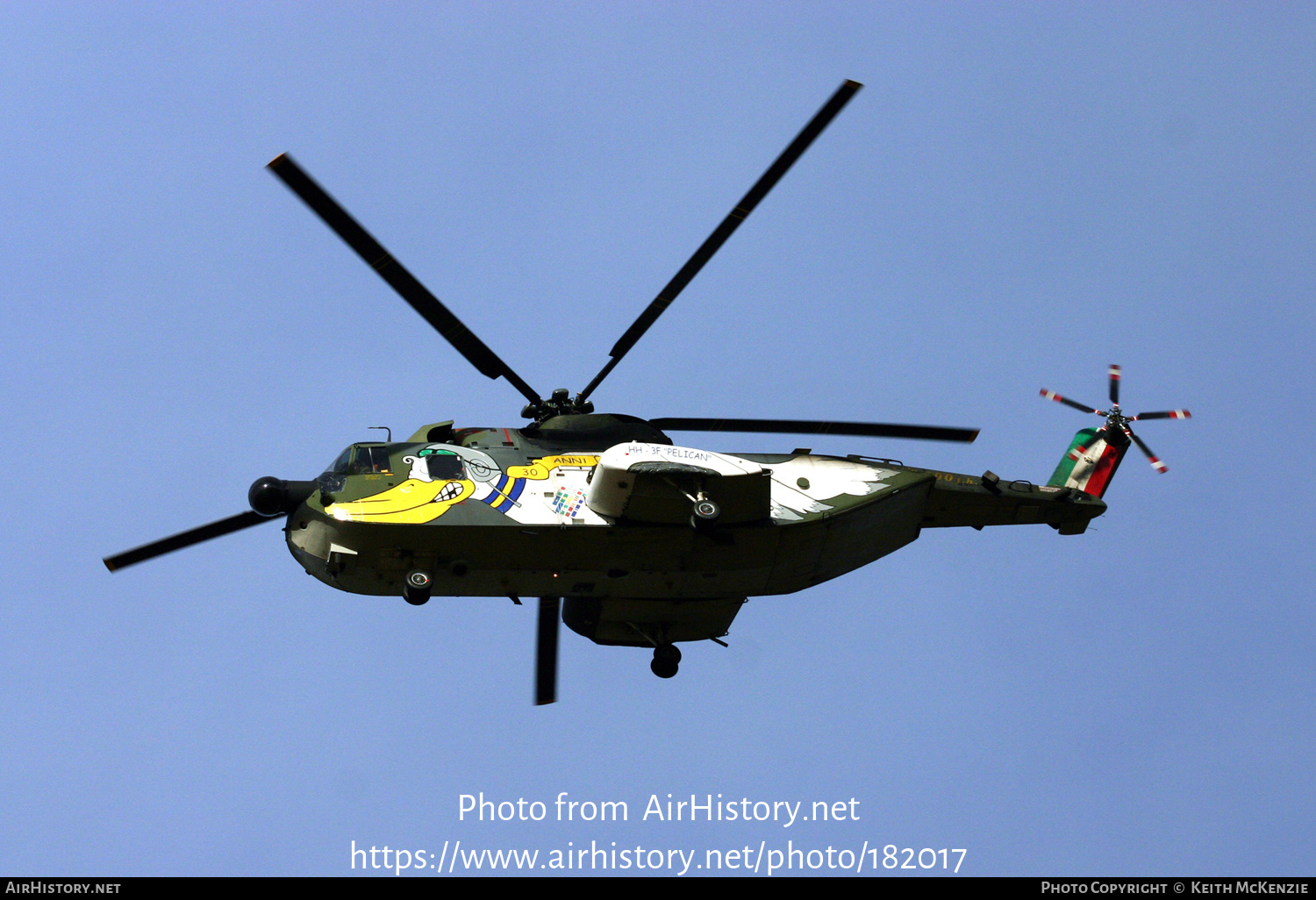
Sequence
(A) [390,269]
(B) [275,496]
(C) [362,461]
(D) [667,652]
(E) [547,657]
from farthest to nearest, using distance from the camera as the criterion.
A: 1. (E) [547,657]
2. (D) [667,652]
3. (C) [362,461]
4. (B) [275,496]
5. (A) [390,269]

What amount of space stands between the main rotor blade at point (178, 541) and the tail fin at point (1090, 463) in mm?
15593

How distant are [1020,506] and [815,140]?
27.5 ft

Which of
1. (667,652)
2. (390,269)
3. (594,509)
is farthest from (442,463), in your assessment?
(667,652)

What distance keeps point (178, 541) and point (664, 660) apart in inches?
336

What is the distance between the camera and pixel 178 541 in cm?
2134

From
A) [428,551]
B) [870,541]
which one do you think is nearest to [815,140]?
[870,541]

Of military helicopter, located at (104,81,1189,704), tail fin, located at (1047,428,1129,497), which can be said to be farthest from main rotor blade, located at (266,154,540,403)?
tail fin, located at (1047,428,1129,497)

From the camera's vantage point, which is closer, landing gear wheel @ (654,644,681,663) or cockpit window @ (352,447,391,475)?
cockpit window @ (352,447,391,475)

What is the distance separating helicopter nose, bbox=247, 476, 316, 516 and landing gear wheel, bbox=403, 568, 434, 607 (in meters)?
2.19

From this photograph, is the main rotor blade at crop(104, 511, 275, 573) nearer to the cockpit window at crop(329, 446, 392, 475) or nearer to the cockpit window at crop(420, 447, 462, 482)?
the cockpit window at crop(329, 446, 392, 475)

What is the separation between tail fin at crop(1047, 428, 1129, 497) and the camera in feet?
88.3

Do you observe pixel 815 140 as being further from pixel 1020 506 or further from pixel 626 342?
pixel 1020 506

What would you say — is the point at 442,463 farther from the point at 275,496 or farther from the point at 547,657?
the point at 547,657

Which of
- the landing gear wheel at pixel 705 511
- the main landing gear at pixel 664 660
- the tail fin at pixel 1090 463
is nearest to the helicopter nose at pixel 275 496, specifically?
the landing gear wheel at pixel 705 511
